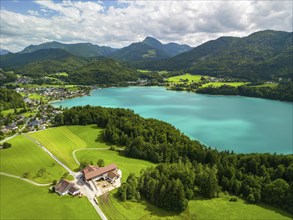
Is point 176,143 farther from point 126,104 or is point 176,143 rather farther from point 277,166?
point 126,104

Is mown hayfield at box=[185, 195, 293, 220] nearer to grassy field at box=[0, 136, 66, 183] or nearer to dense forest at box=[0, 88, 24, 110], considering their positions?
grassy field at box=[0, 136, 66, 183]

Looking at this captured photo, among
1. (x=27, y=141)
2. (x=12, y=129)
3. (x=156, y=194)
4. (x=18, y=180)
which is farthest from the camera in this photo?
(x=12, y=129)

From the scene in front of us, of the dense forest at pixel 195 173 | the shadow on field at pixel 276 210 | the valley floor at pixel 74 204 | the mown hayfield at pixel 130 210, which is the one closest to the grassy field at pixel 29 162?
the valley floor at pixel 74 204

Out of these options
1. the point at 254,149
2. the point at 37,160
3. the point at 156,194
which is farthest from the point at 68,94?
the point at 156,194

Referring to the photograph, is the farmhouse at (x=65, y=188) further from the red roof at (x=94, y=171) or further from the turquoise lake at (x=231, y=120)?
the turquoise lake at (x=231, y=120)

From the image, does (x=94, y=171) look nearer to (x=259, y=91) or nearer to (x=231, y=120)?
(x=231, y=120)

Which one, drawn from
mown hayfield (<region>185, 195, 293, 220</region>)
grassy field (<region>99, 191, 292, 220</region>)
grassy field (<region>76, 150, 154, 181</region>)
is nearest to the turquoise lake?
grassy field (<region>76, 150, 154, 181</region>)

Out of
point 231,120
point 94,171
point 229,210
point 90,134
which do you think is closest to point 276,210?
point 229,210
